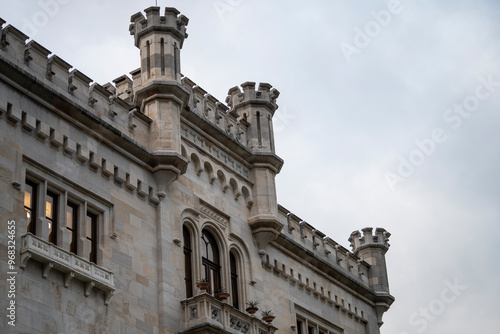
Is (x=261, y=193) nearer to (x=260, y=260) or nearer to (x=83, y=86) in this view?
(x=260, y=260)

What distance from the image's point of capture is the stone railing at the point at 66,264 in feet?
81.8

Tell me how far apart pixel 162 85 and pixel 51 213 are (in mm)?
6800

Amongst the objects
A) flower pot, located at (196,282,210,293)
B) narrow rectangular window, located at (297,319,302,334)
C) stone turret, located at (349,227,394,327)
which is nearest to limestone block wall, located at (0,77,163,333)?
flower pot, located at (196,282,210,293)

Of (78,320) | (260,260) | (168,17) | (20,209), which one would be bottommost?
(78,320)

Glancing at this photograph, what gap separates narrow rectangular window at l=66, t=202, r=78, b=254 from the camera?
27078 millimetres

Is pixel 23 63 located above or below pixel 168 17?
below

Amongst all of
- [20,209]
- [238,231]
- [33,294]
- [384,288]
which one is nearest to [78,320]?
[33,294]

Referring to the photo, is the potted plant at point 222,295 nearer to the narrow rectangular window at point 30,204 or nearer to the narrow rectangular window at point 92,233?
the narrow rectangular window at point 92,233

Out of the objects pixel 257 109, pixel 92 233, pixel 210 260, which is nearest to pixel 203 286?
pixel 210 260

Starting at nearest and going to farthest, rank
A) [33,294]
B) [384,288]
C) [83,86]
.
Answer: [33,294] < [83,86] < [384,288]

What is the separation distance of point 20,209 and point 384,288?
2090 cm

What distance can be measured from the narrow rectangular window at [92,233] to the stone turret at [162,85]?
3.04 m

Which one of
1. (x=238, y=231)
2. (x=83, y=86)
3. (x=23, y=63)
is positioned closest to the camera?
(x=23, y=63)

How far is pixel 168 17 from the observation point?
3331 centimetres
